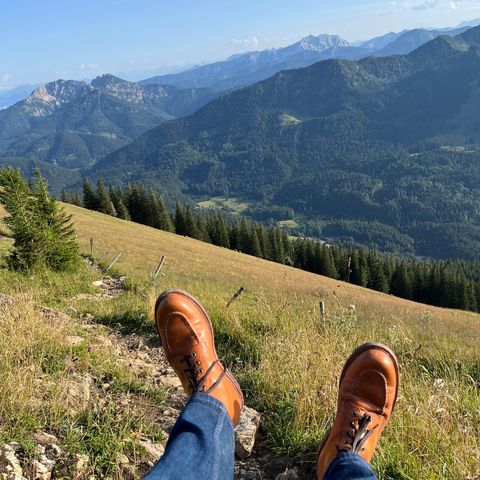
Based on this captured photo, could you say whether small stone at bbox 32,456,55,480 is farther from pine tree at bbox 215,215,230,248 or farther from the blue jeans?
pine tree at bbox 215,215,230,248

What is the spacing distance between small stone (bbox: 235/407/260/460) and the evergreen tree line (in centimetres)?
5662

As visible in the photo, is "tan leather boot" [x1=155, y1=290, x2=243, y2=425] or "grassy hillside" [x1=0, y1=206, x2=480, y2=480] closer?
"grassy hillside" [x1=0, y1=206, x2=480, y2=480]

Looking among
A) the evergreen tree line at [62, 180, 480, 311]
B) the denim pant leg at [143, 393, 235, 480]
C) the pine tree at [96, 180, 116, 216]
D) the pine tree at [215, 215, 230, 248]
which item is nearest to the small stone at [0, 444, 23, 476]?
the denim pant leg at [143, 393, 235, 480]

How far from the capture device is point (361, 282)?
5919 centimetres

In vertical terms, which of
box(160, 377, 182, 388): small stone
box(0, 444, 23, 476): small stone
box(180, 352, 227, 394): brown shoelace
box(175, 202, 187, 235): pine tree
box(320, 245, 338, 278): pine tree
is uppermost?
box(0, 444, 23, 476): small stone

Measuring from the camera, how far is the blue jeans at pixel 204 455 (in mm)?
2037

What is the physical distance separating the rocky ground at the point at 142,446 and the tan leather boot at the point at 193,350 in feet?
1.28

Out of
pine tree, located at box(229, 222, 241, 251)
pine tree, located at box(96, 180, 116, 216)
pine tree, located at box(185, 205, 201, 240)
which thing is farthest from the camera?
pine tree, located at box(229, 222, 241, 251)

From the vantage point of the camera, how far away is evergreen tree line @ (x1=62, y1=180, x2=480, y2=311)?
5947 centimetres

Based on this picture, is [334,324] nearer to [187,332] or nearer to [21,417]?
[187,332]

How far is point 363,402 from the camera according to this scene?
288 cm

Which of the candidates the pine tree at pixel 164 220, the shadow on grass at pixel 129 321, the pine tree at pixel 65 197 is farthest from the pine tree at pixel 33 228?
the pine tree at pixel 65 197

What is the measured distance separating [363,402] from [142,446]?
1493 mm

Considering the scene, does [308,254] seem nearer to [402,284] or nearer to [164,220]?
[402,284]
